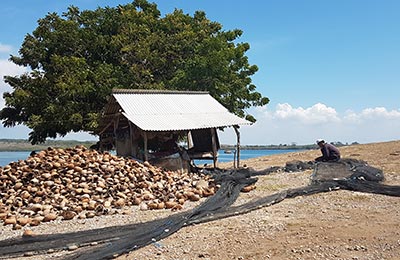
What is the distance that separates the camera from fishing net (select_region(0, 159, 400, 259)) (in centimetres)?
554

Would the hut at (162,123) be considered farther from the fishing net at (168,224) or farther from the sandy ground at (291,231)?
the sandy ground at (291,231)

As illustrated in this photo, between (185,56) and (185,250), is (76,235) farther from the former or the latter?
(185,56)

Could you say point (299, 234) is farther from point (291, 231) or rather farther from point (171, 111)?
point (171, 111)

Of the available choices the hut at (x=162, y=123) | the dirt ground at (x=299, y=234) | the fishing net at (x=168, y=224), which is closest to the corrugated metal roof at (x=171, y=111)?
the hut at (x=162, y=123)

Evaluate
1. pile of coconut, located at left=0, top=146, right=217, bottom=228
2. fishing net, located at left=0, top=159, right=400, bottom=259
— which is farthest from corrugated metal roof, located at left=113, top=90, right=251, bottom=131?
fishing net, located at left=0, top=159, right=400, bottom=259

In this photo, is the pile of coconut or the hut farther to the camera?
the hut

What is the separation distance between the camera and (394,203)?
778 cm

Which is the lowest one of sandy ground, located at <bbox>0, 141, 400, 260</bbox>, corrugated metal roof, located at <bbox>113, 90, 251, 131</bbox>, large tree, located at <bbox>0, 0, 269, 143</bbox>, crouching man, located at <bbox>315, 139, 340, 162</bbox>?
sandy ground, located at <bbox>0, 141, 400, 260</bbox>

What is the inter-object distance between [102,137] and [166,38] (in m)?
7.76

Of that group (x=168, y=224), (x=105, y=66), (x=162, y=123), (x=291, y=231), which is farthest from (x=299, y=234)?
(x=105, y=66)

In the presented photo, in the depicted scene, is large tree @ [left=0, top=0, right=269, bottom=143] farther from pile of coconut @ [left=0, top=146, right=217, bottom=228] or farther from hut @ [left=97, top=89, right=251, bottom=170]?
pile of coconut @ [left=0, top=146, right=217, bottom=228]

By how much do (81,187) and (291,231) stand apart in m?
5.09

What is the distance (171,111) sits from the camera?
13711mm

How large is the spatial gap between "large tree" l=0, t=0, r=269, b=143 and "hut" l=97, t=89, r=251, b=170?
314cm
